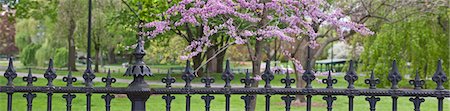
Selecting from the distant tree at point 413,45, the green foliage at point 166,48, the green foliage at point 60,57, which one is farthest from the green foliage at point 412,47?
the green foliage at point 60,57

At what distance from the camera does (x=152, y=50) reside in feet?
103

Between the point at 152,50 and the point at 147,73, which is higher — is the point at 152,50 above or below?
above

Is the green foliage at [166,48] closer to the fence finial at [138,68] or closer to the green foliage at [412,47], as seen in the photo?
the green foliage at [412,47]

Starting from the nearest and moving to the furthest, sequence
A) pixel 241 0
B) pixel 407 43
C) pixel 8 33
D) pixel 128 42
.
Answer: pixel 241 0, pixel 407 43, pixel 128 42, pixel 8 33

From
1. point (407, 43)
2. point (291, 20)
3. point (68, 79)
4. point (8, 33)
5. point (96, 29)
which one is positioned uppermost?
point (8, 33)

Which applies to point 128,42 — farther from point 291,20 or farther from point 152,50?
point 291,20

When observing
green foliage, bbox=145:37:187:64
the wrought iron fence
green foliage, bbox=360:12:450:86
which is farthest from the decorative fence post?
green foliage, bbox=145:37:187:64

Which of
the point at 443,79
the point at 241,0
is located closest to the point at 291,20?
the point at 241,0

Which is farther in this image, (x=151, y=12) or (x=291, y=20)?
(x=151, y=12)

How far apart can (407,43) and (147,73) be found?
60.5 feet

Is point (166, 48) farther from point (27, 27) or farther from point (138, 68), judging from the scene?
point (138, 68)

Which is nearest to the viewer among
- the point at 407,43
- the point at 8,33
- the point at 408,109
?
the point at 408,109

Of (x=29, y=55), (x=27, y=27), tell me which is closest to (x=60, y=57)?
(x=27, y=27)

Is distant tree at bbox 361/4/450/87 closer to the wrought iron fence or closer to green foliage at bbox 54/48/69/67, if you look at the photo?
the wrought iron fence
